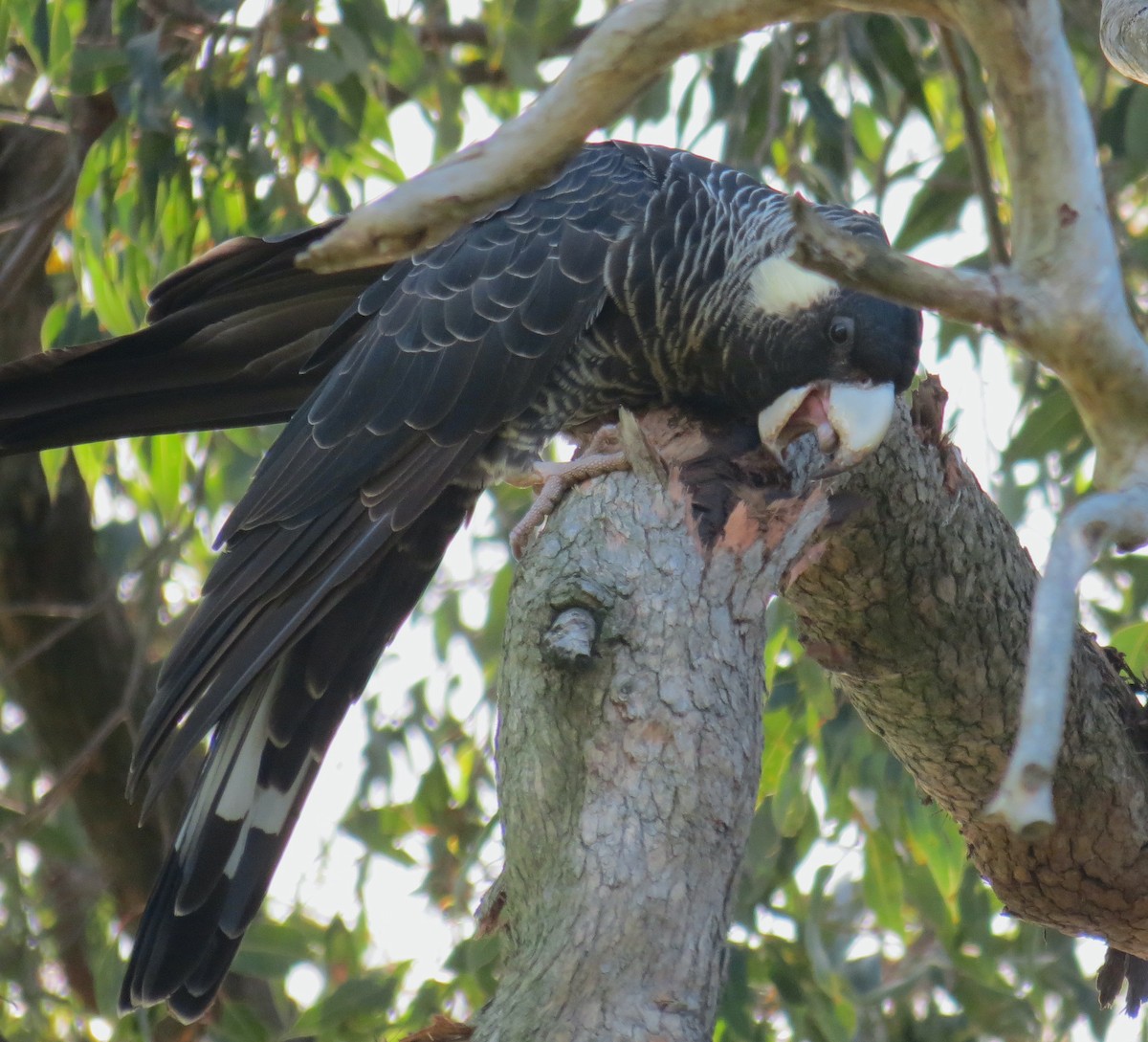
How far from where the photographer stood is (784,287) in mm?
2512

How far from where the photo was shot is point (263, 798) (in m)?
2.51

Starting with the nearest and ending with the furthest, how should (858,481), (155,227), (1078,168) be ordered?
(1078,168), (858,481), (155,227)

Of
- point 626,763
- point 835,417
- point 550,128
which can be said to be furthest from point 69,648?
point 550,128

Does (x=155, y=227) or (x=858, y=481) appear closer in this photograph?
(x=858, y=481)

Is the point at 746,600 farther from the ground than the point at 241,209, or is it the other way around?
the point at 241,209

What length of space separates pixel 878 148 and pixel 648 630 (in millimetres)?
2603

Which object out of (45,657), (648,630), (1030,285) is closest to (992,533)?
(648,630)

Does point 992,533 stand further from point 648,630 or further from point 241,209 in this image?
point 241,209

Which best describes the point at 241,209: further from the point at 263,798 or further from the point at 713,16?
the point at 713,16

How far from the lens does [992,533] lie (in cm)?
240

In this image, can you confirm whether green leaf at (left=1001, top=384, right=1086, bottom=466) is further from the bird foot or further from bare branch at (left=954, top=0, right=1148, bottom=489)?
bare branch at (left=954, top=0, right=1148, bottom=489)

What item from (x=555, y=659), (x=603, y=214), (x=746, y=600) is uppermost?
(x=603, y=214)

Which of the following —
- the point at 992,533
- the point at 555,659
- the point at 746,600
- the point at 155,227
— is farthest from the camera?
the point at 155,227

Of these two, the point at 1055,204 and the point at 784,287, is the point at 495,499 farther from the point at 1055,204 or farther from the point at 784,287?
the point at 1055,204
